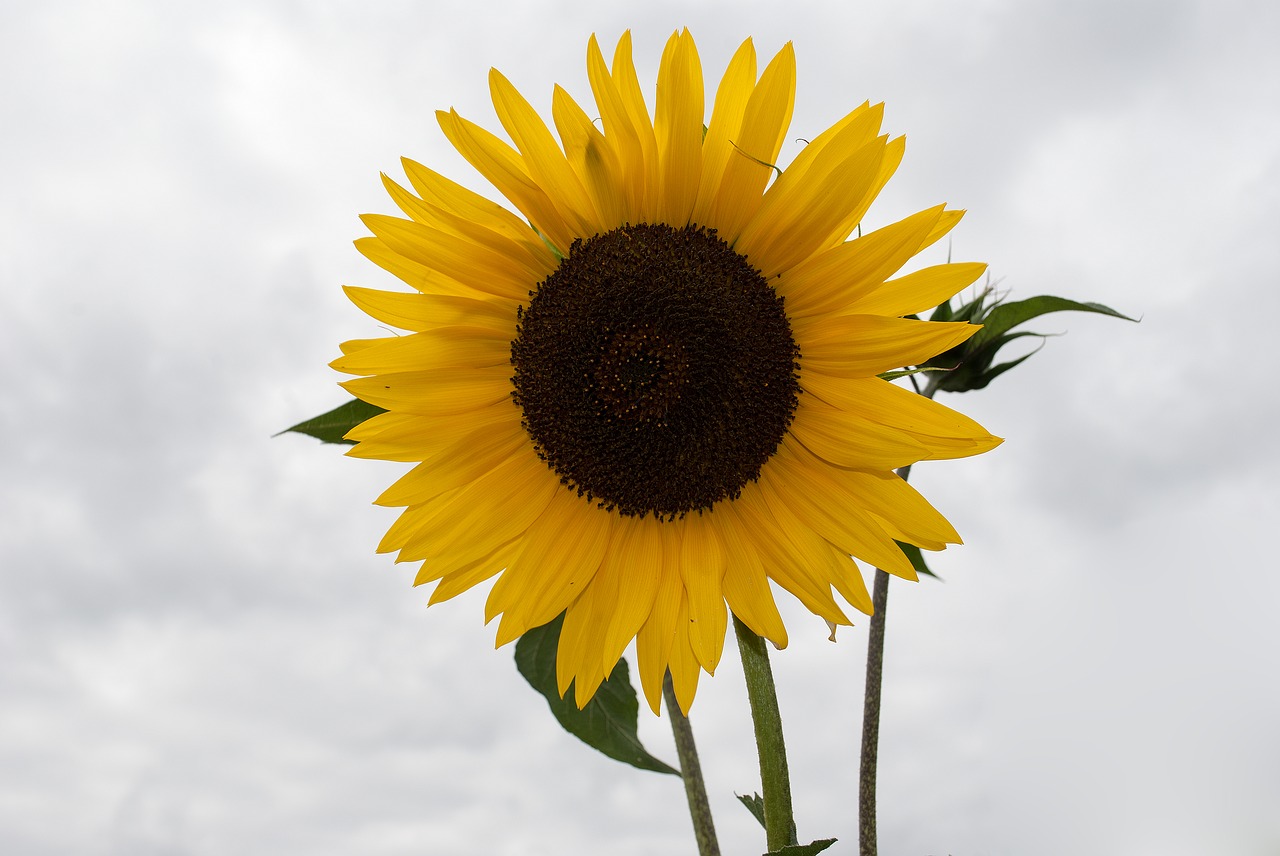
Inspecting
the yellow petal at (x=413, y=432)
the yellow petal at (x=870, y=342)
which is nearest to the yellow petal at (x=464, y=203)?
the yellow petal at (x=413, y=432)

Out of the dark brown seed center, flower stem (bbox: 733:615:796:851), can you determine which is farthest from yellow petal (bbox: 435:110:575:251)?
flower stem (bbox: 733:615:796:851)

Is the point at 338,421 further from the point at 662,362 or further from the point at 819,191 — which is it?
the point at 819,191

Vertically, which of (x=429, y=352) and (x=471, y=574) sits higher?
(x=429, y=352)

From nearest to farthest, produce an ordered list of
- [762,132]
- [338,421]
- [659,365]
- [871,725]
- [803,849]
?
[803,849]
[762,132]
[659,365]
[338,421]
[871,725]

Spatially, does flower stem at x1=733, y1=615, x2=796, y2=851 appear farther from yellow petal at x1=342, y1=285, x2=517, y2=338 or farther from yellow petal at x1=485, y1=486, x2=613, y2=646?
yellow petal at x1=342, y1=285, x2=517, y2=338

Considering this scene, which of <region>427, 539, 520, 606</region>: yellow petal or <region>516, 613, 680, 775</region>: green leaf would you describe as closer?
<region>427, 539, 520, 606</region>: yellow petal

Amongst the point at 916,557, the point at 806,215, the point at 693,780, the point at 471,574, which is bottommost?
the point at 693,780

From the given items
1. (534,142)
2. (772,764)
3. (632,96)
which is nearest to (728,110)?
(632,96)
